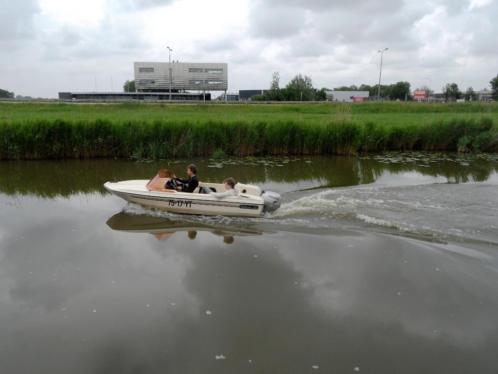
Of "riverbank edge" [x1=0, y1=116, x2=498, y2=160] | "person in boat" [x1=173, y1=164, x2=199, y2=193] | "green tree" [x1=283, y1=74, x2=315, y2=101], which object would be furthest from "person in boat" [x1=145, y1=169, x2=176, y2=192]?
"green tree" [x1=283, y1=74, x2=315, y2=101]

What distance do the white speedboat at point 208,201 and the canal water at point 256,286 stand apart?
25 centimetres

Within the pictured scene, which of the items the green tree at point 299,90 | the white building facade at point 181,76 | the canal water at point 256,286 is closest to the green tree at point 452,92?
the green tree at point 299,90

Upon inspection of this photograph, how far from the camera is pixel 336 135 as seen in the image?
2123 centimetres

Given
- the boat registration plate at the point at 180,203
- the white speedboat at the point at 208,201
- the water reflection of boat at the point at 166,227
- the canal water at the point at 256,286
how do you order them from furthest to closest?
the boat registration plate at the point at 180,203, the white speedboat at the point at 208,201, the water reflection of boat at the point at 166,227, the canal water at the point at 256,286

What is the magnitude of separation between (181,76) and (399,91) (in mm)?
49992

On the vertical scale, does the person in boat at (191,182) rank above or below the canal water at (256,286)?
above

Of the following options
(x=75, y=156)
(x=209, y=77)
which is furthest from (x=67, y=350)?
(x=209, y=77)

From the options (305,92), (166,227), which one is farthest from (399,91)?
(166,227)

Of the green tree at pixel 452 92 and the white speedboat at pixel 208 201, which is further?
the green tree at pixel 452 92

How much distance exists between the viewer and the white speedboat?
1041 cm

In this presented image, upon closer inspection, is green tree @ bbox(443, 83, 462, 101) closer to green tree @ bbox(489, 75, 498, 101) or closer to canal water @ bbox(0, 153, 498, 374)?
green tree @ bbox(489, 75, 498, 101)

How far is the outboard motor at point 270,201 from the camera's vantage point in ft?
34.3

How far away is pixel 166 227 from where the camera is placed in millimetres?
9961

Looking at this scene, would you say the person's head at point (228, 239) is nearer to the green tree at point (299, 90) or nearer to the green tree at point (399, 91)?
the green tree at point (299, 90)
